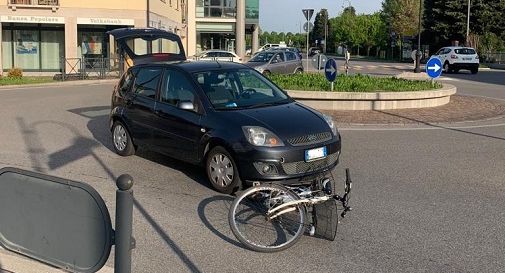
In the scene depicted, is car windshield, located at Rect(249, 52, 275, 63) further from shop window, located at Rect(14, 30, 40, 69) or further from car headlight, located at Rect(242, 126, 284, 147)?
car headlight, located at Rect(242, 126, 284, 147)

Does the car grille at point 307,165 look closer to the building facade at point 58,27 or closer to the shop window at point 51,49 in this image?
the building facade at point 58,27

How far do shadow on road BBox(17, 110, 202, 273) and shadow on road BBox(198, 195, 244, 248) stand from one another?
474 mm

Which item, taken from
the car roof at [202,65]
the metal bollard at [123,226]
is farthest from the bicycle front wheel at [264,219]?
the car roof at [202,65]

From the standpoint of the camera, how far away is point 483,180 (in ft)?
25.3

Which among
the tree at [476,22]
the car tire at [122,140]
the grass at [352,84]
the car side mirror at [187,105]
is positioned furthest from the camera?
the tree at [476,22]

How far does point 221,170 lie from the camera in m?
6.92

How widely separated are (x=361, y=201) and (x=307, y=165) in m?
0.73

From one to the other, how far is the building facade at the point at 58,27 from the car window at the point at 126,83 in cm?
2511

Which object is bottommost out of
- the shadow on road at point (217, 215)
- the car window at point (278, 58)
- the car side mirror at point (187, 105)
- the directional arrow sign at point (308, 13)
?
the shadow on road at point (217, 215)

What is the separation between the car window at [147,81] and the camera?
8.37 meters

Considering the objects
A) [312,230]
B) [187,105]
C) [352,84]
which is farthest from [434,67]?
[312,230]

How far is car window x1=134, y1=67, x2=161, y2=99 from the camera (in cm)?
837

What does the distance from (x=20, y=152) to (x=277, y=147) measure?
4986 mm

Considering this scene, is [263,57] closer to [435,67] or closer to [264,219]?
[435,67]
